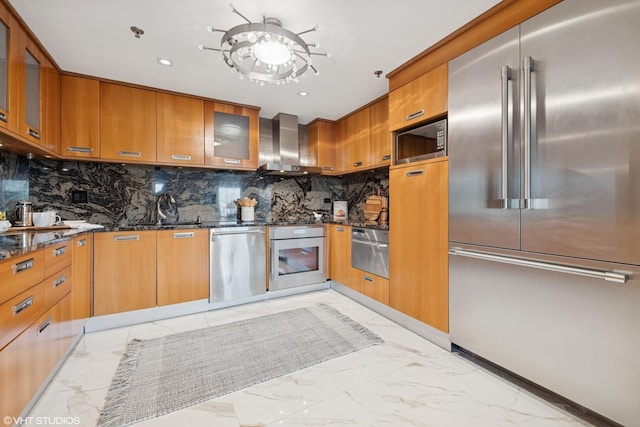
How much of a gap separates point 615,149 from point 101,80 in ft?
12.6

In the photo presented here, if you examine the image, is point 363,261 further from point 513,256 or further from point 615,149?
point 615,149

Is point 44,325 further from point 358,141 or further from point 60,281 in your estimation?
point 358,141

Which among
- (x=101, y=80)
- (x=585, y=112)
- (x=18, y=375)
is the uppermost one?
(x=101, y=80)

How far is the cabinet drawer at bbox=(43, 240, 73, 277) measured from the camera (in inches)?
63.1

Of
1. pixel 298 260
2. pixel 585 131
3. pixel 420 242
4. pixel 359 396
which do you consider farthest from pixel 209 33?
pixel 359 396

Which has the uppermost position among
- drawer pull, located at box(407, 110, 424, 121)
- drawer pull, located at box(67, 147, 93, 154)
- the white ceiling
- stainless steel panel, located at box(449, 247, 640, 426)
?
the white ceiling

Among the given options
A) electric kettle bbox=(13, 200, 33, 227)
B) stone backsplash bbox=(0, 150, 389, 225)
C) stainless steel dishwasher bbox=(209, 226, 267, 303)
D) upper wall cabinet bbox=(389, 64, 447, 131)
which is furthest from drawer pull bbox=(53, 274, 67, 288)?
upper wall cabinet bbox=(389, 64, 447, 131)

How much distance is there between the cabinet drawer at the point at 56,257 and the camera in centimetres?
160

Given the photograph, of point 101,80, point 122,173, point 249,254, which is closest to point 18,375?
point 249,254

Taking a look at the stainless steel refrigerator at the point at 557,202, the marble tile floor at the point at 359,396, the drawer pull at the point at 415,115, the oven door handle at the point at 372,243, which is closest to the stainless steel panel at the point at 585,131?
the stainless steel refrigerator at the point at 557,202

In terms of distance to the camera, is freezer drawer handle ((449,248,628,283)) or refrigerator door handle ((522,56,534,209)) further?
refrigerator door handle ((522,56,534,209))

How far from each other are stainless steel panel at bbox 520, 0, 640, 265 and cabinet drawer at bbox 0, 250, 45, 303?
8.45ft

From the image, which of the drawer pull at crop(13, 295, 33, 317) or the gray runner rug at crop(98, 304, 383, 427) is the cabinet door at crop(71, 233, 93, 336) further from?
the drawer pull at crop(13, 295, 33, 317)

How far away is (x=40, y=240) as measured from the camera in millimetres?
1525
